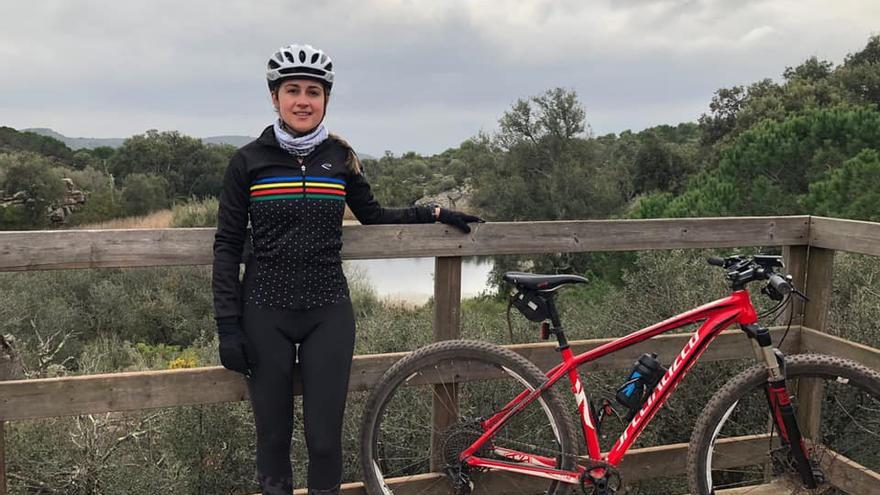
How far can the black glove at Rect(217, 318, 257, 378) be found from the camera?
6.95ft

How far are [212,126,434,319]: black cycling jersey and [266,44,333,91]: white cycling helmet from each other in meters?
0.21

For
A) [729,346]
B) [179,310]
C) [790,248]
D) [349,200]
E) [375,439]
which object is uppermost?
[349,200]

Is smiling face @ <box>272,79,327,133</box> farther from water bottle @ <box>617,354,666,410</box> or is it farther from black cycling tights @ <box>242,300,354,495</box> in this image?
water bottle @ <box>617,354,666,410</box>

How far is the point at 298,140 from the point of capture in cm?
223

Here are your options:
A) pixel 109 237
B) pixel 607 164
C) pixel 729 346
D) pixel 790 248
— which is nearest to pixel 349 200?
pixel 109 237

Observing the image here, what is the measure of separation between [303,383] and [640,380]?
3.89 ft

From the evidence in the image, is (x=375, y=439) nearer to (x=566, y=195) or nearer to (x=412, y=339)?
(x=412, y=339)

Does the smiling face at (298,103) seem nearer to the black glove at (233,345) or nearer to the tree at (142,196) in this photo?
the black glove at (233,345)

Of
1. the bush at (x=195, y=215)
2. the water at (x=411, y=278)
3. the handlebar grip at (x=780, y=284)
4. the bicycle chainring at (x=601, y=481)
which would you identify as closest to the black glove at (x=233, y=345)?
the bicycle chainring at (x=601, y=481)

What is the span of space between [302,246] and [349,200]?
1.08 ft

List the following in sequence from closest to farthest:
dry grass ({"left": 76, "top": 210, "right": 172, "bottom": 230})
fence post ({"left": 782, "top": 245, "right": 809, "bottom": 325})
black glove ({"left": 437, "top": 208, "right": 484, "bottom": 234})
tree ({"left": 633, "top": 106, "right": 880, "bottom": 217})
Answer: black glove ({"left": 437, "top": 208, "right": 484, "bottom": 234}) → fence post ({"left": 782, "top": 245, "right": 809, "bottom": 325}) → tree ({"left": 633, "top": 106, "right": 880, "bottom": 217}) → dry grass ({"left": 76, "top": 210, "right": 172, "bottom": 230})

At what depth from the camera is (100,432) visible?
5.38 metres

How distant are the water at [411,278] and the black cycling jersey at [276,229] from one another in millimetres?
14842

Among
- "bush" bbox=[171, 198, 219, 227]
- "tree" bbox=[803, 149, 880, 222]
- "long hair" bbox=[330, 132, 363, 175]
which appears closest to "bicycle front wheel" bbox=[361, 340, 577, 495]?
"long hair" bbox=[330, 132, 363, 175]
